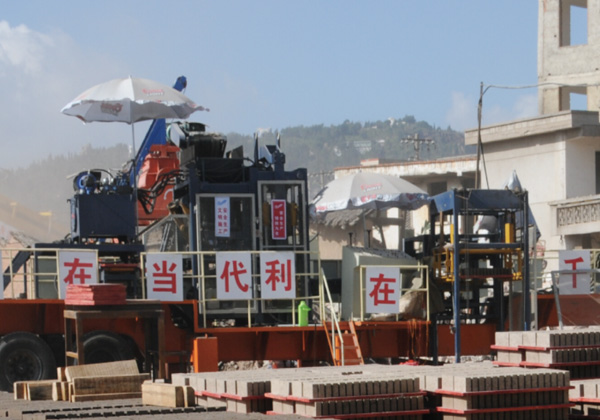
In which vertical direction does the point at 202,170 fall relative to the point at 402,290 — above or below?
above

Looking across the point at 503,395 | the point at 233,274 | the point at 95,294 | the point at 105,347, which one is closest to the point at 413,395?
the point at 503,395

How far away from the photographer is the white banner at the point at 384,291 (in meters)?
21.8

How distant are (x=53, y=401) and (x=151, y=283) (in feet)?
16.8

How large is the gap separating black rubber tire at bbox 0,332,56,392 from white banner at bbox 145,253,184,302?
202 cm

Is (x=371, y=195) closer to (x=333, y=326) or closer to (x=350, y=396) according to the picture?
(x=333, y=326)

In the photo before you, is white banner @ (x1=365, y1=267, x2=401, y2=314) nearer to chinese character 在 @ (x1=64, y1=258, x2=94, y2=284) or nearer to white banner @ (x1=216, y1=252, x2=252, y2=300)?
white banner @ (x1=216, y1=252, x2=252, y2=300)

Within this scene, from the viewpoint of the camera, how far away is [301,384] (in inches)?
511

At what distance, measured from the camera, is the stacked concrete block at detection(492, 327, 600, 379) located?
1520 centimetres

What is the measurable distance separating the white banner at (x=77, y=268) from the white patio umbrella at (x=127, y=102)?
3809 mm

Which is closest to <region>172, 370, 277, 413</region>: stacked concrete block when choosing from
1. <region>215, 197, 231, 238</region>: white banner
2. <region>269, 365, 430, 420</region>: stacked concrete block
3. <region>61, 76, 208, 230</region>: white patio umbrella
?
<region>269, 365, 430, 420</region>: stacked concrete block

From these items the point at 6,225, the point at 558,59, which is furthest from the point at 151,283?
the point at 6,225

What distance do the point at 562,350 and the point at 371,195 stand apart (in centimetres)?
1199

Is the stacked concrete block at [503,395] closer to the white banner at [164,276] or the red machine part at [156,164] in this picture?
the white banner at [164,276]

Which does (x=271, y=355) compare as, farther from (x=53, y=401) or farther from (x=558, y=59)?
(x=558, y=59)
